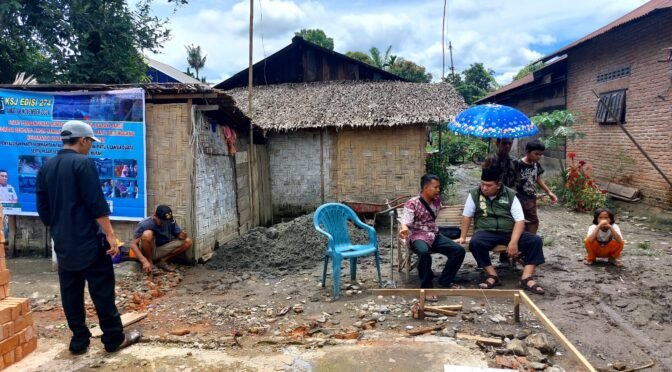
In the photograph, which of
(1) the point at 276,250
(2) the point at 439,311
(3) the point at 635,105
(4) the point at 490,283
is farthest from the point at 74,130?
(3) the point at 635,105

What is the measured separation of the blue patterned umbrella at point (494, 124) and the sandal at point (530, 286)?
1.70 metres

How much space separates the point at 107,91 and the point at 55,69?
391cm

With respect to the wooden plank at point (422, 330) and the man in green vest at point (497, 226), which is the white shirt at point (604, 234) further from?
the wooden plank at point (422, 330)

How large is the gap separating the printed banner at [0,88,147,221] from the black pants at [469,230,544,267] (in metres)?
4.58

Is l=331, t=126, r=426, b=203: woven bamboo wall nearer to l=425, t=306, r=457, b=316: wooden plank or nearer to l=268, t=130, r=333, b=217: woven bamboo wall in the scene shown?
l=268, t=130, r=333, b=217: woven bamboo wall

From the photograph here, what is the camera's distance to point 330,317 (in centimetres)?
463

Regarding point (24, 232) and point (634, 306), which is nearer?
point (634, 306)

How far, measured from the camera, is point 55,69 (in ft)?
30.2

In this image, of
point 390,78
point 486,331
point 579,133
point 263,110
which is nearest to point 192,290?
point 486,331

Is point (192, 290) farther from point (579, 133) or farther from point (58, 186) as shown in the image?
point (579, 133)

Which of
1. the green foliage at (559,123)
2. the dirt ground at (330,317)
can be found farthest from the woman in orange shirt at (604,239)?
the green foliage at (559,123)

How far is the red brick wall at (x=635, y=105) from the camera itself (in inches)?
360

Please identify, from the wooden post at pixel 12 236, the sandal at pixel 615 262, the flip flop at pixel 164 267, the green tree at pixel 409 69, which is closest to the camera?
the sandal at pixel 615 262

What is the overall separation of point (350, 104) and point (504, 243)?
19.7 ft
